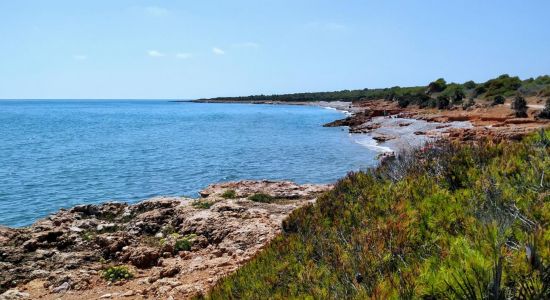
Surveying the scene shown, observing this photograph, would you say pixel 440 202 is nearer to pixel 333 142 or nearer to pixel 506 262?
pixel 506 262

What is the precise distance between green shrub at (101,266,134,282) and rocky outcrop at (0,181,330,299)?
119mm

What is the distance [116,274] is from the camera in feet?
28.8

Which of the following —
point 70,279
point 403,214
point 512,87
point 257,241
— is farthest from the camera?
point 512,87

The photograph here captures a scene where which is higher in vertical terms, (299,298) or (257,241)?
(299,298)

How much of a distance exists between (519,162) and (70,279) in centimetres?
830

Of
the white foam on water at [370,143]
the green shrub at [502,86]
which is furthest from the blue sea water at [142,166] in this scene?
the green shrub at [502,86]

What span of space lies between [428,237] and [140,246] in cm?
808

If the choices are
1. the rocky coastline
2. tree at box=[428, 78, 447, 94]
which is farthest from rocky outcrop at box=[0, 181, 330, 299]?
tree at box=[428, 78, 447, 94]

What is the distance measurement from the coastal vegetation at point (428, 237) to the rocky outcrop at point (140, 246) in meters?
2.82

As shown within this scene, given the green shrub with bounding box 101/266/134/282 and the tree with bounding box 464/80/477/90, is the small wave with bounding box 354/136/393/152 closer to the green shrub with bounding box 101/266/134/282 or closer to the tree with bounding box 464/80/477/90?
the green shrub with bounding box 101/266/134/282

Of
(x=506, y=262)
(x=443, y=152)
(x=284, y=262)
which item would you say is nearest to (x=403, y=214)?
(x=284, y=262)

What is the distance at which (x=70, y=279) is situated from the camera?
28.4ft

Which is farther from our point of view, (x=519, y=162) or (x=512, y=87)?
(x=512, y=87)

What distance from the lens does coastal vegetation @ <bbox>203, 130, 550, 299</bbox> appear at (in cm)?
272
